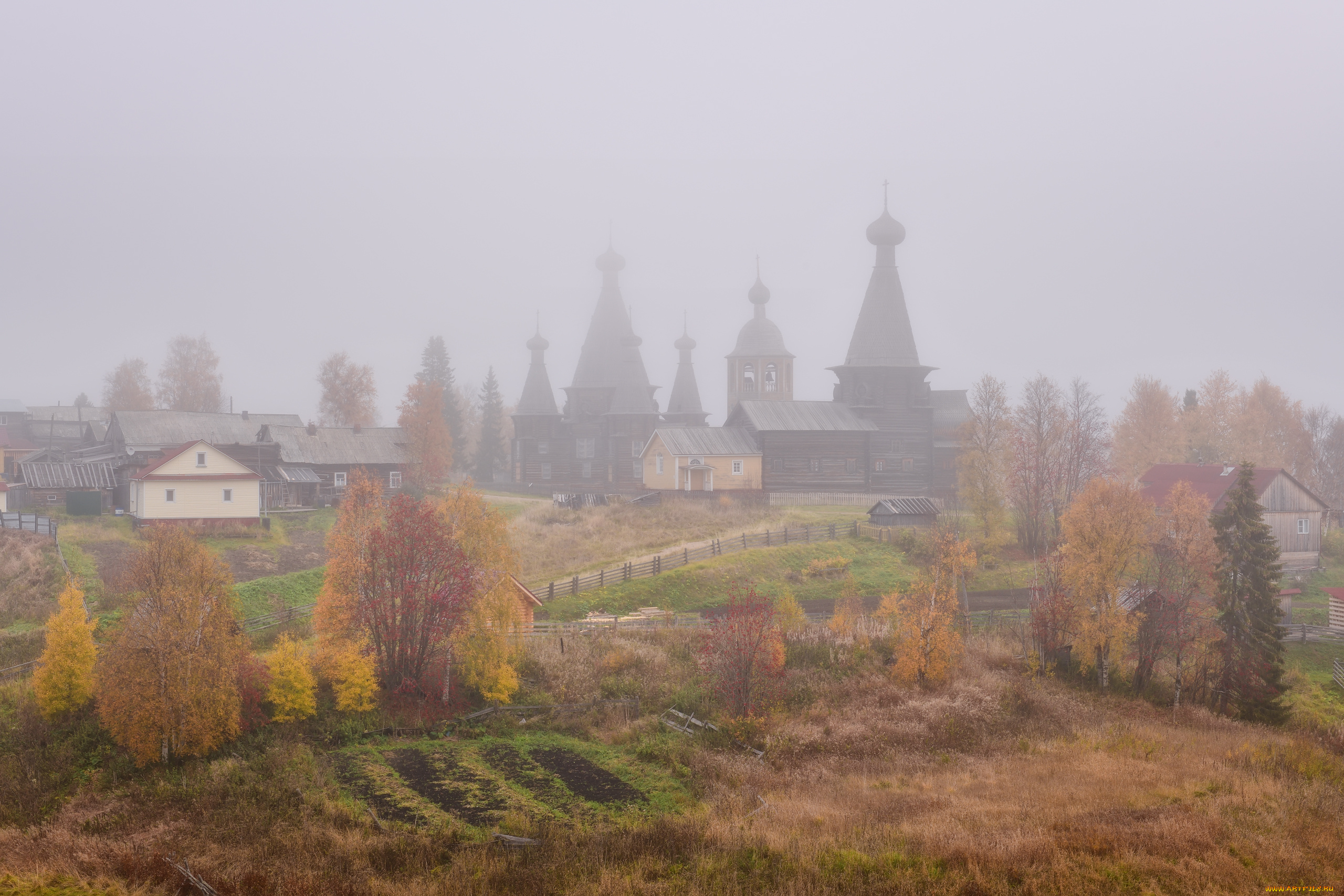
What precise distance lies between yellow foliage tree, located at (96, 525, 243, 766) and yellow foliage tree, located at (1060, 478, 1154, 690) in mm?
20685

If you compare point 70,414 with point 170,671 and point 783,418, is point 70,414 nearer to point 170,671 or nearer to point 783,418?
point 783,418

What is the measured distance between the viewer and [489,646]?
20.3 meters

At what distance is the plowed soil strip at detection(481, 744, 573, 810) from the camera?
15367 millimetres

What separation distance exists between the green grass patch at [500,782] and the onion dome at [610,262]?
150ft

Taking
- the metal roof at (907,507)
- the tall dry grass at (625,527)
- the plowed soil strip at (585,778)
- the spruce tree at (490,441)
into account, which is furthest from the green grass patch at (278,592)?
the spruce tree at (490,441)

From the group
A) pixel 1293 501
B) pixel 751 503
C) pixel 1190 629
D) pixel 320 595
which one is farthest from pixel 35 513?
pixel 1293 501

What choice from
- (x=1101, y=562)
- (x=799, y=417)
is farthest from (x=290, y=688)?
(x=799, y=417)

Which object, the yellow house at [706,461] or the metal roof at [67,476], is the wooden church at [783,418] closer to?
the yellow house at [706,461]

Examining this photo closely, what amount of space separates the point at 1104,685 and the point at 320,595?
66.5 ft

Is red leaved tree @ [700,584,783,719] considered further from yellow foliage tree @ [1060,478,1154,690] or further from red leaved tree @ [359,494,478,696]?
yellow foliage tree @ [1060,478,1154,690]

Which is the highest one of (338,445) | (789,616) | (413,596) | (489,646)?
(338,445)

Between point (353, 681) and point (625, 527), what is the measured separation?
817 inches

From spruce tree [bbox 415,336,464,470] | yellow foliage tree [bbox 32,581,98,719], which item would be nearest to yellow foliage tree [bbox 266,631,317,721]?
yellow foliage tree [bbox 32,581,98,719]

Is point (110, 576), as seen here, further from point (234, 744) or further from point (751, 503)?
point (751, 503)
